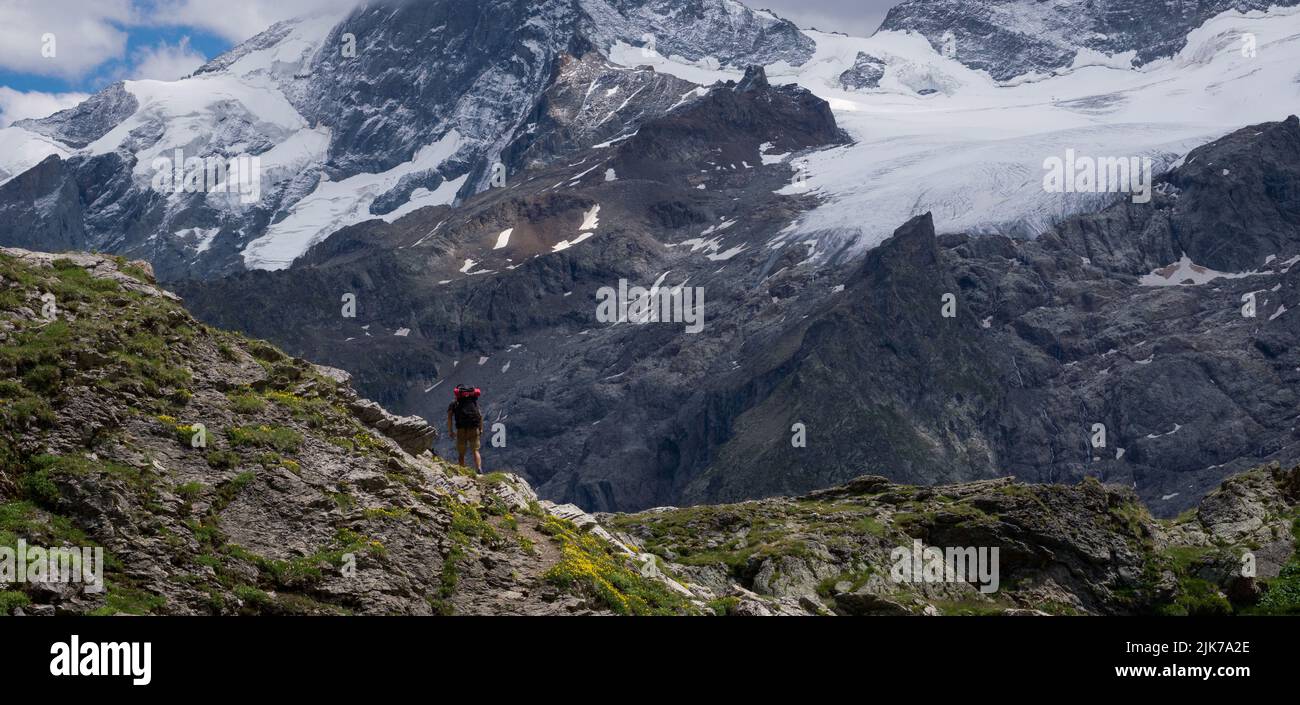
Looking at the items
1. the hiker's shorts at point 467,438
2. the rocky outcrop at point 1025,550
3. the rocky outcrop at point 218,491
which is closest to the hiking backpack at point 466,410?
the hiker's shorts at point 467,438

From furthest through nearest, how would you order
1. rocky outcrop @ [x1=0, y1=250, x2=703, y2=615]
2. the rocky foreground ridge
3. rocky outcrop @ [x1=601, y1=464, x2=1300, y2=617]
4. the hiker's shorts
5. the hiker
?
rocky outcrop @ [x1=601, y1=464, x2=1300, y2=617] < the hiker's shorts < the hiker < the rocky foreground ridge < rocky outcrop @ [x1=0, y1=250, x2=703, y2=615]

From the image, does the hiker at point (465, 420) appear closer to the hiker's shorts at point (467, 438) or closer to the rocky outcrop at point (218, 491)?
the hiker's shorts at point (467, 438)

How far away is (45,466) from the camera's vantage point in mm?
32531

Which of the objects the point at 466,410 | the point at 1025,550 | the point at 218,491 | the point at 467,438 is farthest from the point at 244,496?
the point at 1025,550

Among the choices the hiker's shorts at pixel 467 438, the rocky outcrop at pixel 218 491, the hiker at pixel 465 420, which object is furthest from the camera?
the hiker's shorts at pixel 467 438

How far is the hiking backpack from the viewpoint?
49.4m

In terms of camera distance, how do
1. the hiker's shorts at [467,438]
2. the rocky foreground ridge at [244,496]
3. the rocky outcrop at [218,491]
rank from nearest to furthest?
the rocky outcrop at [218,491], the rocky foreground ridge at [244,496], the hiker's shorts at [467,438]

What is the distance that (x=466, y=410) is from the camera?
49.6 metres

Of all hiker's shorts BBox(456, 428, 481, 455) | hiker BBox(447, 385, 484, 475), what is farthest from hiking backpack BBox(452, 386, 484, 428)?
hiker's shorts BBox(456, 428, 481, 455)

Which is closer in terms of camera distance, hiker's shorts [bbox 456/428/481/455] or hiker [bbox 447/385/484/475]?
hiker [bbox 447/385/484/475]

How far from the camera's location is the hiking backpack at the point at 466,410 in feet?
162

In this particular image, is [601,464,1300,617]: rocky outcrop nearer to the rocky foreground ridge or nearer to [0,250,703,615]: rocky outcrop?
the rocky foreground ridge
